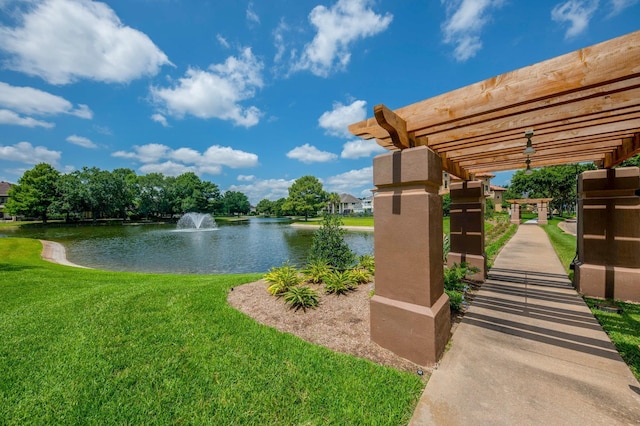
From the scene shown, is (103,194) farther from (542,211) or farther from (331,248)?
(542,211)

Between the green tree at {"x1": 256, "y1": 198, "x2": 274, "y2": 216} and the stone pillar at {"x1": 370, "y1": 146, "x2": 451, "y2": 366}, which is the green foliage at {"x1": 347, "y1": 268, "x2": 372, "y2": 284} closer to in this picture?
the stone pillar at {"x1": 370, "y1": 146, "x2": 451, "y2": 366}

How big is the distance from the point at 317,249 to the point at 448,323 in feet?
13.2

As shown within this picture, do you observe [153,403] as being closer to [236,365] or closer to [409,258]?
[236,365]

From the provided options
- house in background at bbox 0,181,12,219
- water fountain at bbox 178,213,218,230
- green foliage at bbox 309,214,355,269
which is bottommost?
water fountain at bbox 178,213,218,230

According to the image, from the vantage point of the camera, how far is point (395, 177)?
311 cm

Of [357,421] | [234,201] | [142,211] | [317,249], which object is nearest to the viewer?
[357,421]

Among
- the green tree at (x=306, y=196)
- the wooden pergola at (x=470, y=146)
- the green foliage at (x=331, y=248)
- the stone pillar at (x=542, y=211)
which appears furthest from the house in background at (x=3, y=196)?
the stone pillar at (x=542, y=211)

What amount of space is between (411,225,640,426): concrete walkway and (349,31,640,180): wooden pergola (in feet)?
8.90

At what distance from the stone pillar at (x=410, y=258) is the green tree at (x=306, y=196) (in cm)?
5126

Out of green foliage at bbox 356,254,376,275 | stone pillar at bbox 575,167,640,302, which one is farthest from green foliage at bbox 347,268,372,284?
stone pillar at bbox 575,167,640,302

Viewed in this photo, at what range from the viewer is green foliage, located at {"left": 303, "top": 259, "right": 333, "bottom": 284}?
5.83m

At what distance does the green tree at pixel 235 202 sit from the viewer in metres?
85.2

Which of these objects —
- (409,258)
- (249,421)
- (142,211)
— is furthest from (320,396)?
(142,211)

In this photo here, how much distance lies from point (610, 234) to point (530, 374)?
4199 mm
